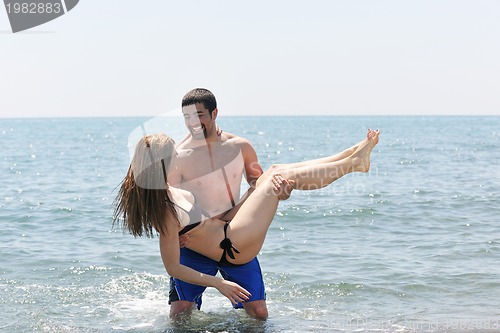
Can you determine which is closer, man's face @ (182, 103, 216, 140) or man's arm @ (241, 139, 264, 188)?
man's face @ (182, 103, 216, 140)

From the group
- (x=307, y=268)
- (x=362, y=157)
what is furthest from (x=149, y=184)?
(x=307, y=268)

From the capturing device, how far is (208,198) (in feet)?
21.0

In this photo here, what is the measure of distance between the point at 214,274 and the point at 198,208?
711 mm

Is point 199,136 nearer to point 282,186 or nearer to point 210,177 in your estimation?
point 210,177

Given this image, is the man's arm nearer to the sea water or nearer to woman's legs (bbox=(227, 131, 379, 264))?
woman's legs (bbox=(227, 131, 379, 264))

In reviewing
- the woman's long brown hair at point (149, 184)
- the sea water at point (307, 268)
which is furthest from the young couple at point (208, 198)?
the sea water at point (307, 268)

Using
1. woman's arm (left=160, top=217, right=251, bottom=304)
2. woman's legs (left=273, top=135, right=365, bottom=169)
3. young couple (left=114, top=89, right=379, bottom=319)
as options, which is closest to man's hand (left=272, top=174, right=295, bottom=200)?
young couple (left=114, top=89, right=379, bottom=319)

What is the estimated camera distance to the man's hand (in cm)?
602

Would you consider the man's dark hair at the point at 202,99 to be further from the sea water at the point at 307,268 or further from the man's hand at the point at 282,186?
the man's hand at the point at 282,186

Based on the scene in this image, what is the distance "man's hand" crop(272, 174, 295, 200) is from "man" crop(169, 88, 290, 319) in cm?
57

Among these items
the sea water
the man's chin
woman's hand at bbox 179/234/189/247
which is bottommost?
the sea water

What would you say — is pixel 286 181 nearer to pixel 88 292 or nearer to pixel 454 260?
pixel 88 292

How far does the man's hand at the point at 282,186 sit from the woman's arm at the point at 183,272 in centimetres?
90

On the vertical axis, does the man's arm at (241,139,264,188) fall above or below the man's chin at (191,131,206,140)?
below
